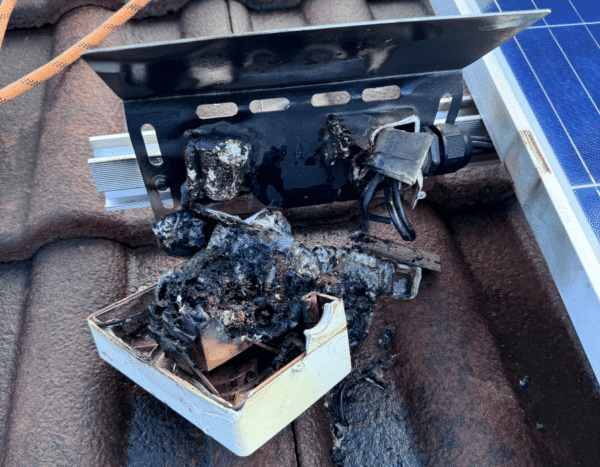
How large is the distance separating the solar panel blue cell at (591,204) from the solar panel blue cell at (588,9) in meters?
0.67

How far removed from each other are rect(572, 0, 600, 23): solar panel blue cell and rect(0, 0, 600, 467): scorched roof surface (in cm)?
57

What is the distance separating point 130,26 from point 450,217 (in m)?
1.34

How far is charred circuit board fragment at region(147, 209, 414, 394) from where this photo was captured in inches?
31.7

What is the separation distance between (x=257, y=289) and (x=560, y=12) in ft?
4.25

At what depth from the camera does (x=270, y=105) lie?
1.32 metres

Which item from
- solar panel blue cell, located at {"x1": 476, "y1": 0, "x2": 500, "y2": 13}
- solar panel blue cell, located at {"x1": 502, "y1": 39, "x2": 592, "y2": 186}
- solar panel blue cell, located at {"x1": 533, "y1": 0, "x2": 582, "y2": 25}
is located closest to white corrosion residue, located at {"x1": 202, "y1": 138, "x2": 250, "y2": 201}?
solar panel blue cell, located at {"x1": 502, "y1": 39, "x2": 592, "y2": 186}

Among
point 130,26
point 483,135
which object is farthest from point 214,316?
point 130,26

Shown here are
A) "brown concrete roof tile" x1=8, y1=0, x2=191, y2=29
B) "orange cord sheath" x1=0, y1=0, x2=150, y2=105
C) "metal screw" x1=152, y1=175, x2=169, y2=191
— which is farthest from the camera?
"brown concrete roof tile" x1=8, y1=0, x2=191, y2=29

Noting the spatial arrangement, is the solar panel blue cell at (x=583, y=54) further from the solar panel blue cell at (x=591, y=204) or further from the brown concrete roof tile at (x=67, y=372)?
the brown concrete roof tile at (x=67, y=372)

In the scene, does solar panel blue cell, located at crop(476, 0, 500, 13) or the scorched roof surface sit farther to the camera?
solar panel blue cell, located at crop(476, 0, 500, 13)

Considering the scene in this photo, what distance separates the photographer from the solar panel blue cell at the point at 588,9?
4.35 ft

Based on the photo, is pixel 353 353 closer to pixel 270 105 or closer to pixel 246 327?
pixel 246 327

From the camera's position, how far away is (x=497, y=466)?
2.94 feet

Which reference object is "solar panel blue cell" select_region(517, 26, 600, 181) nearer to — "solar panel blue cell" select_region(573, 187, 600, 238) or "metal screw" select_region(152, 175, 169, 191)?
"solar panel blue cell" select_region(573, 187, 600, 238)
